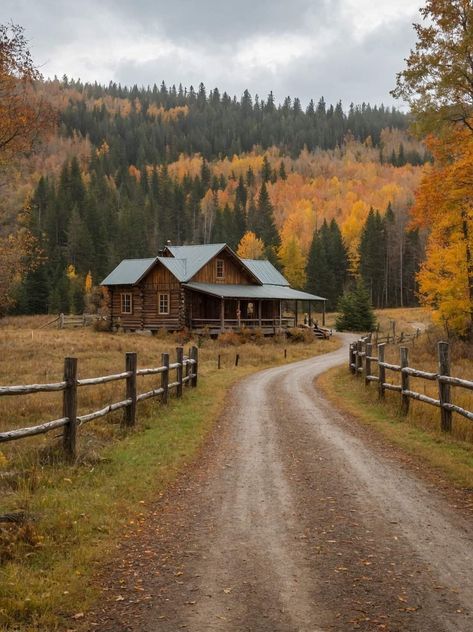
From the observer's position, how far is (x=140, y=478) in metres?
8.19

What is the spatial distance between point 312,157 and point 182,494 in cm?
18078

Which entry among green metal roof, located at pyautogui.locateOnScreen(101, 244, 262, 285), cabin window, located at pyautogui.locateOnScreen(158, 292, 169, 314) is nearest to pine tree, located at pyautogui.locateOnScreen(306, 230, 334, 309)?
green metal roof, located at pyautogui.locateOnScreen(101, 244, 262, 285)

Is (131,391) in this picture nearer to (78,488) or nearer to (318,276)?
(78,488)

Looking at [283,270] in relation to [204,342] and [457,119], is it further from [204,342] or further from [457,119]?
[457,119]

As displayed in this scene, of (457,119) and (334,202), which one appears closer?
(457,119)

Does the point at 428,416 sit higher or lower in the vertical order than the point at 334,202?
lower

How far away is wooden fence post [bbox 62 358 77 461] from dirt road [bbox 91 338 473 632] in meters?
1.98

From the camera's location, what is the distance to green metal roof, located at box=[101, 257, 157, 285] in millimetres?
47431

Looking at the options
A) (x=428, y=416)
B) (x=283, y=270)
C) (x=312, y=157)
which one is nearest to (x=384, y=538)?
(x=428, y=416)

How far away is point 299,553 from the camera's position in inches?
219

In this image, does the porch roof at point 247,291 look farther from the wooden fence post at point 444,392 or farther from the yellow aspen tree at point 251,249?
the yellow aspen tree at point 251,249

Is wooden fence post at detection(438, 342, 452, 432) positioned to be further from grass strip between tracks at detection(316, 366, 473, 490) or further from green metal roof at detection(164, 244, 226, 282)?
green metal roof at detection(164, 244, 226, 282)

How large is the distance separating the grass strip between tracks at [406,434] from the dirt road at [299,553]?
592 millimetres

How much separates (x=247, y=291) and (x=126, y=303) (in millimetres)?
11502
